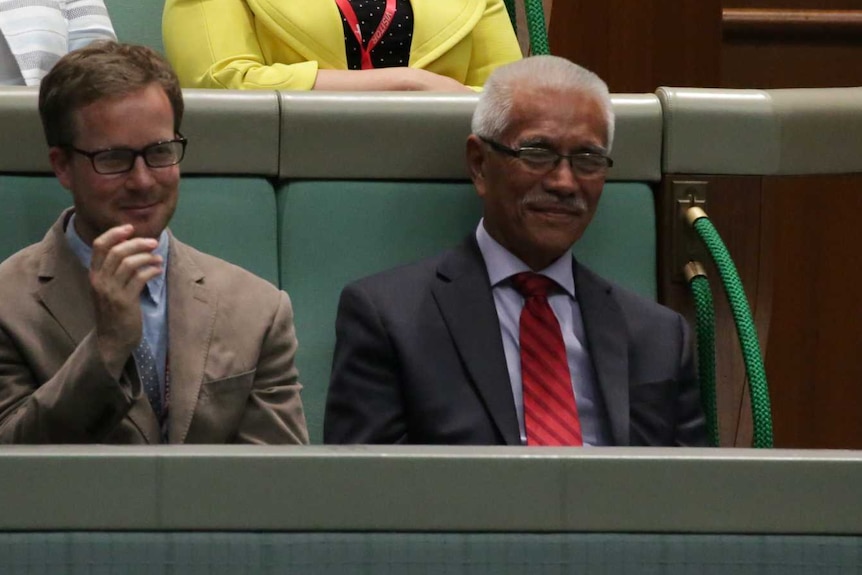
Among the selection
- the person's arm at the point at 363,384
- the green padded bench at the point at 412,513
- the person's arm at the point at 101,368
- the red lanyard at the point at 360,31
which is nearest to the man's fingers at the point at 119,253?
the person's arm at the point at 101,368

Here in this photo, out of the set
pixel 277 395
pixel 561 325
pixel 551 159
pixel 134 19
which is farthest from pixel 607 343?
pixel 134 19

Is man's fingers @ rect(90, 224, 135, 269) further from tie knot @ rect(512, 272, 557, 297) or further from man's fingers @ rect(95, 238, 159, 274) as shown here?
tie knot @ rect(512, 272, 557, 297)

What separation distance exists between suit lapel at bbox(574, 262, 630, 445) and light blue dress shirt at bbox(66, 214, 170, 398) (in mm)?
374

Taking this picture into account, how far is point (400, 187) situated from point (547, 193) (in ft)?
0.48

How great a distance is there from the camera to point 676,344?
132 centimetres

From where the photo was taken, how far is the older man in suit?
1.23m

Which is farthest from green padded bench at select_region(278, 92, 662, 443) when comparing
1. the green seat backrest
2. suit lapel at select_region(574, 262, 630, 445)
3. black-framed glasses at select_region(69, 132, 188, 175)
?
the green seat backrest

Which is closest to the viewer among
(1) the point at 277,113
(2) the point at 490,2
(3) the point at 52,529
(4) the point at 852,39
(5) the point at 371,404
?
(3) the point at 52,529

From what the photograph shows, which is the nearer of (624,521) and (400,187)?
(624,521)

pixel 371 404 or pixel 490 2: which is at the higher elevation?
pixel 490 2

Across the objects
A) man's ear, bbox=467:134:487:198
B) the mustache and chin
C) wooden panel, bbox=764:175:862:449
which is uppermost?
man's ear, bbox=467:134:487:198

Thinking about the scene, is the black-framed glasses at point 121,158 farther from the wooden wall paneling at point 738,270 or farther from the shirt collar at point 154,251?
the wooden wall paneling at point 738,270

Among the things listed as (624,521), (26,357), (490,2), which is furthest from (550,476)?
(490,2)

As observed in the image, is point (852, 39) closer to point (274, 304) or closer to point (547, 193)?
point (547, 193)
